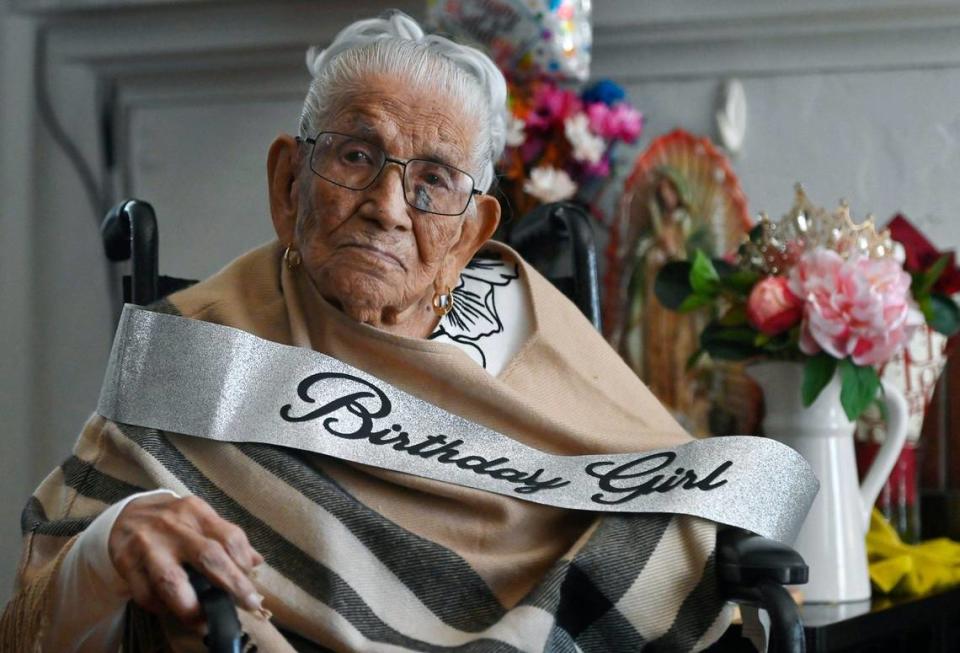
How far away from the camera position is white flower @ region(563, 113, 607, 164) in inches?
89.0

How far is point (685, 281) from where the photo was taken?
5.83ft

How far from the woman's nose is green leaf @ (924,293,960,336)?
32.0 inches

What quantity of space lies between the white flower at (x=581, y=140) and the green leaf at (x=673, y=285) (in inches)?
21.5

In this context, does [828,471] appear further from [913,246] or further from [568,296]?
[913,246]

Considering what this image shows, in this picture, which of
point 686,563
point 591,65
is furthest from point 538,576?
point 591,65

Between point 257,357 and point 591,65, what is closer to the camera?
point 257,357

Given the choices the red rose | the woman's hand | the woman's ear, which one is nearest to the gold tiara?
the red rose

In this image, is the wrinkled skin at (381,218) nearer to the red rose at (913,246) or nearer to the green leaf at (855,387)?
the green leaf at (855,387)

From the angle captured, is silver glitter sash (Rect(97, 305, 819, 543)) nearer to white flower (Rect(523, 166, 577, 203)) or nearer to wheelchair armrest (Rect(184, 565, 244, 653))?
wheelchair armrest (Rect(184, 565, 244, 653))

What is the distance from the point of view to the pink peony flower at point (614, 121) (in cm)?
230

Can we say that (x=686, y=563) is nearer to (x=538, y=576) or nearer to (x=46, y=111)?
(x=538, y=576)

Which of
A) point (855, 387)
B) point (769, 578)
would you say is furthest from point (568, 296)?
point (769, 578)

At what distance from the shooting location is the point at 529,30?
6.98 feet

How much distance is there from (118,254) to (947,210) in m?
1.43
